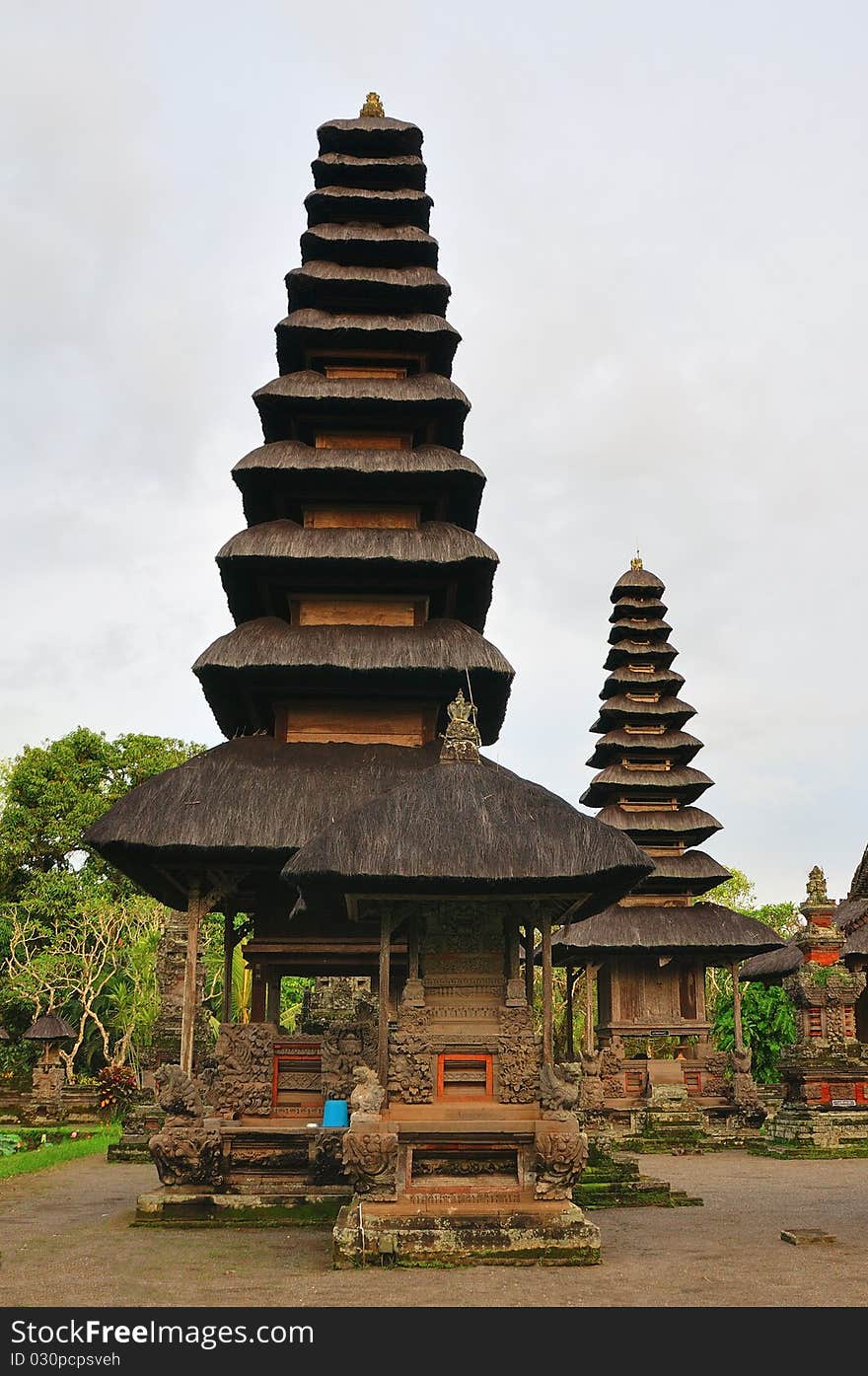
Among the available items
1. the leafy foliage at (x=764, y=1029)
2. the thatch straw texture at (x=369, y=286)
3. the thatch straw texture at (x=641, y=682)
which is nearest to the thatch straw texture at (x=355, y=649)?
the thatch straw texture at (x=369, y=286)

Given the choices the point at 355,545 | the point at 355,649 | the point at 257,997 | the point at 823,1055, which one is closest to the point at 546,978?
the point at 355,649

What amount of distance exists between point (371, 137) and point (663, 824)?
19.9 m

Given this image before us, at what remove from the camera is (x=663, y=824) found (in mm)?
31969

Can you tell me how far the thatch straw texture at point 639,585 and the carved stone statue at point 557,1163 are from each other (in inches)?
1075

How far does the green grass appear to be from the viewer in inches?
814

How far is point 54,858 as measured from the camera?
136 ft

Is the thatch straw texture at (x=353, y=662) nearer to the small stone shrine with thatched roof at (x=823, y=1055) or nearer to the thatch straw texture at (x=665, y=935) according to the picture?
the thatch straw texture at (x=665, y=935)

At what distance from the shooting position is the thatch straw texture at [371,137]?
22000 millimetres

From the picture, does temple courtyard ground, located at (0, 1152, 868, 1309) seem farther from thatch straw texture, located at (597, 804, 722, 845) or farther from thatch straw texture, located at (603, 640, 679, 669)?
thatch straw texture, located at (603, 640, 679, 669)

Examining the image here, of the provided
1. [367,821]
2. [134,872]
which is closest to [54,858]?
[134,872]

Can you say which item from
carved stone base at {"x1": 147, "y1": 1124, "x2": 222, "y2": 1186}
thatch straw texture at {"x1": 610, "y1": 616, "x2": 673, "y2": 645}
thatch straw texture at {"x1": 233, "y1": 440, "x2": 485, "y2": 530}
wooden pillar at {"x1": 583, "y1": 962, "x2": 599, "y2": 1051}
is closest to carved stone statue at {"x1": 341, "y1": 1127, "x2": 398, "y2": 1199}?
carved stone base at {"x1": 147, "y1": 1124, "x2": 222, "y2": 1186}

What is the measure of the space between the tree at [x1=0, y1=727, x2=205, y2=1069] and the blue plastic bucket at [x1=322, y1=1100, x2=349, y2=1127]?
25633 millimetres

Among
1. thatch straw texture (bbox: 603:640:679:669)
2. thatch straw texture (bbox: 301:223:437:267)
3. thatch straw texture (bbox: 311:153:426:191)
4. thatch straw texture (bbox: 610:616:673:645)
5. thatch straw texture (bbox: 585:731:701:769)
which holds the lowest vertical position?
thatch straw texture (bbox: 585:731:701:769)
